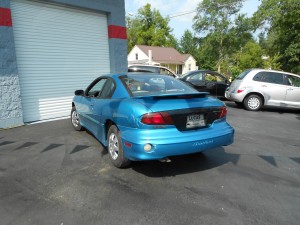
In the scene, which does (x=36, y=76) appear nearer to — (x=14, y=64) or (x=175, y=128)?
(x=14, y=64)

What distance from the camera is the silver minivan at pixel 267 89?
370 inches

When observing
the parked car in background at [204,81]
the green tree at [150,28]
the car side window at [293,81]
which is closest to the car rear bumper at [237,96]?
the car side window at [293,81]

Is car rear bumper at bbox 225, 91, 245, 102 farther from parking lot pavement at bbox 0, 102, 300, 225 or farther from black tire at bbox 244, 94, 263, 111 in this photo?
parking lot pavement at bbox 0, 102, 300, 225

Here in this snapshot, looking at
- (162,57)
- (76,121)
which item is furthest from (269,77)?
(162,57)

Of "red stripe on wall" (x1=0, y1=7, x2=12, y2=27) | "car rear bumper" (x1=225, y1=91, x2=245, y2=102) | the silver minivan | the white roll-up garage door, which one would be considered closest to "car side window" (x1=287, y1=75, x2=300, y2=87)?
the silver minivan

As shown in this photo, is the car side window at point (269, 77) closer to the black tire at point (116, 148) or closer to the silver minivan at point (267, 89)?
the silver minivan at point (267, 89)

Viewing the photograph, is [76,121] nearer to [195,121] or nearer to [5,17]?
[5,17]

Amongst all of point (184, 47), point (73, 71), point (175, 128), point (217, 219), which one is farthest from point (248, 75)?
point (184, 47)

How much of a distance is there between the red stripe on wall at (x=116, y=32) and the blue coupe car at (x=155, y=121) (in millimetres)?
6306

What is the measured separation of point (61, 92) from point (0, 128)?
236 cm

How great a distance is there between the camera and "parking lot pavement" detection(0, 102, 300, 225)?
2887 mm

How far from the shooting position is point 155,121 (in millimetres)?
3447

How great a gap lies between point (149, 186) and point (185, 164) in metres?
0.98

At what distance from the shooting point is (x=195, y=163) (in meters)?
4.38
